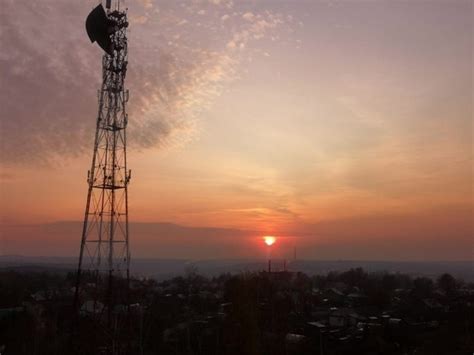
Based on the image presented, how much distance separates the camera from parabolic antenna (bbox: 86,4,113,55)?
15.7 meters

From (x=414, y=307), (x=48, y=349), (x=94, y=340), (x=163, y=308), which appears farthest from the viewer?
(x=414, y=307)

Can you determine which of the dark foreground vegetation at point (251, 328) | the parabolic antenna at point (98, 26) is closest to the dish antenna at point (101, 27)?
the parabolic antenna at point (98, 26)

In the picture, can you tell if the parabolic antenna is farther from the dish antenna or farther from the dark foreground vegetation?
the dark foreground vegetation

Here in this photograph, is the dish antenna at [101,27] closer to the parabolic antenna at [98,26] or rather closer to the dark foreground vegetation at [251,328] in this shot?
the parabolic antenna at [98,26]

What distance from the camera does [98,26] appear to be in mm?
15734

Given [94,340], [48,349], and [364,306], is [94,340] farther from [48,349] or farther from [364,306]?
[364,306]

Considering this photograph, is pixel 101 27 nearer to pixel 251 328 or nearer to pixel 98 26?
pixel 98 26

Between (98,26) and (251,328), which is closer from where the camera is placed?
(98,26)

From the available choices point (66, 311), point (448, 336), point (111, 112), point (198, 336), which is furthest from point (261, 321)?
point (111, 112)

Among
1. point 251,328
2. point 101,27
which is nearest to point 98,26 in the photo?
point 101,27

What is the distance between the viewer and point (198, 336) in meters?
27.8

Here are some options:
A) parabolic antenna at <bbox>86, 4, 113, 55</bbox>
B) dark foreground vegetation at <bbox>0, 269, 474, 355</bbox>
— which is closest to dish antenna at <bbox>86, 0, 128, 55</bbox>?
parabolic antenna at <bbox>86, 4, 113, 55</bbox>

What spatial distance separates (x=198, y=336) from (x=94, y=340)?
13.4 meters

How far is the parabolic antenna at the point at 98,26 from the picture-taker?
51.5 ft
